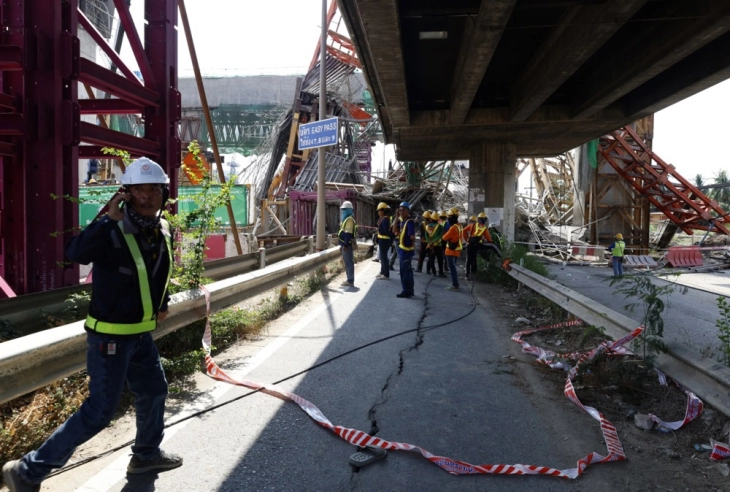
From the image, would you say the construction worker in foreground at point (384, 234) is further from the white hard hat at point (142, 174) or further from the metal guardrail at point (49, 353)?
the white hard hat at point (142, 174)

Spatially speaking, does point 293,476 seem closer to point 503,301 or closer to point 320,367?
point 320,367

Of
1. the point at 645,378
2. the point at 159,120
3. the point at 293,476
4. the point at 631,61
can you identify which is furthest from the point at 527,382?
the point at 631,61

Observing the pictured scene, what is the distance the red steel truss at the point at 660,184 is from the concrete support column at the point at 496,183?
9.27 metres

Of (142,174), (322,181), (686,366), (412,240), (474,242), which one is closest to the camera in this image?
(142,174)

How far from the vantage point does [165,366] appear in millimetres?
4438

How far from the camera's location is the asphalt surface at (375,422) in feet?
9.70

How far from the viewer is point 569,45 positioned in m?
8.14

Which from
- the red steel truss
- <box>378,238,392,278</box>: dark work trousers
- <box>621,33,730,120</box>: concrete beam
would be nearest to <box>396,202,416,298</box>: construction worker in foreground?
<box>378,238,392,278</box>: dark work trousers

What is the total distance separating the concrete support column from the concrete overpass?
34mm

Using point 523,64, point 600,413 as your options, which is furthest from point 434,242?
point 600,413

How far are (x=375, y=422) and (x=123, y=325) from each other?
1.96 meters

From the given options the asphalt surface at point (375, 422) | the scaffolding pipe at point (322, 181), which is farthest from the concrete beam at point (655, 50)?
the scaffolding pipe at point (322, 181)

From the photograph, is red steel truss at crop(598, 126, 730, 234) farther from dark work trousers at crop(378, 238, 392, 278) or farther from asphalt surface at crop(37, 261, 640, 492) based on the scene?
asphalt surface at crop(37, 261, 640, 492)

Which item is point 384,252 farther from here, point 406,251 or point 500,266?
point 500,266
